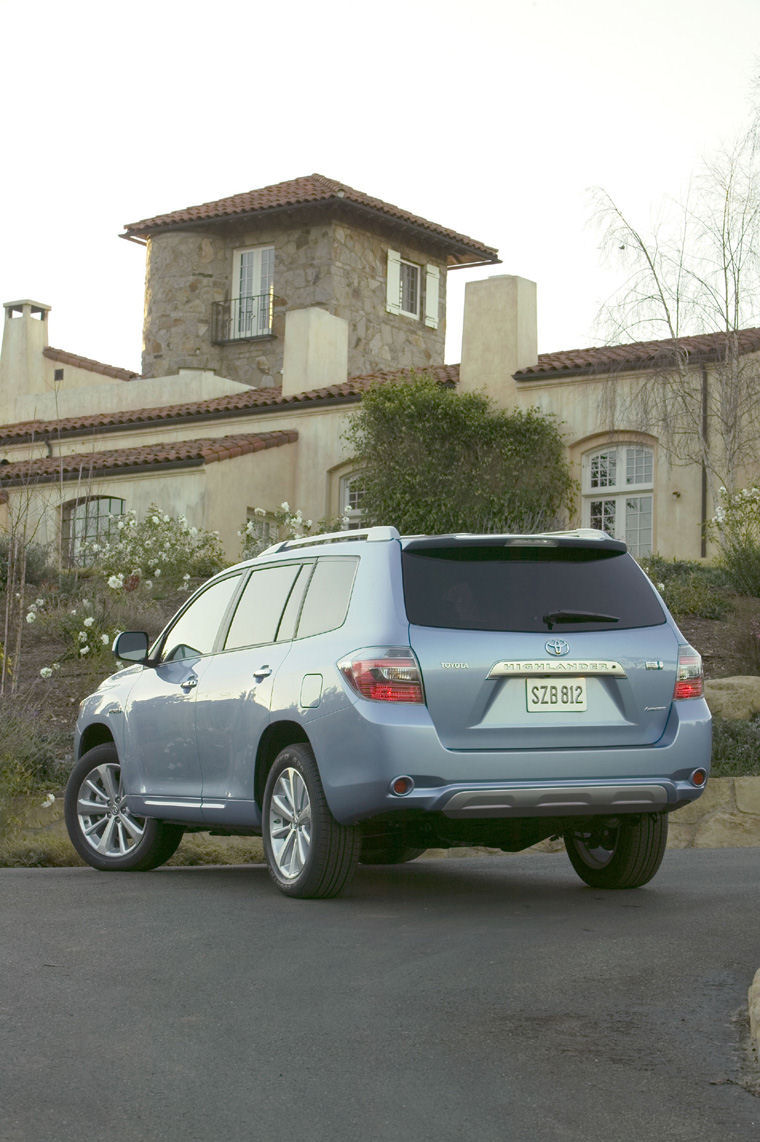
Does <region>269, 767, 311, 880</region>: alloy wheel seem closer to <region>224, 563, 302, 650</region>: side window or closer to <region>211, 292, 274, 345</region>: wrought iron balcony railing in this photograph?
<region>224, 563, 302, 650</region>: side window

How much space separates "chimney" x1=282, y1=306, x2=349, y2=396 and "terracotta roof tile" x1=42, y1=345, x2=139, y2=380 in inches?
427

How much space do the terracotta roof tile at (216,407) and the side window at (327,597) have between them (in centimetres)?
2302

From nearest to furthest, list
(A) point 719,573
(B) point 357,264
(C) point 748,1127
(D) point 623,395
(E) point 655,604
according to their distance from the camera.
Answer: (C) point 748,1127
(E) point 655,604
(A) point 719,573
(D) point 623,395
(B) point 357,264

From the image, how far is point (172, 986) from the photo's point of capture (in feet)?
21.4

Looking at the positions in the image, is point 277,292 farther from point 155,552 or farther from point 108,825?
point 108,825

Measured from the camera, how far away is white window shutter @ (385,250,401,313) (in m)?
41.5

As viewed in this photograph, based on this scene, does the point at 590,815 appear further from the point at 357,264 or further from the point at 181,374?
the point at 357,264

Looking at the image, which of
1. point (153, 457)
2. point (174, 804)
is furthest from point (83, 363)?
point (174, 804)

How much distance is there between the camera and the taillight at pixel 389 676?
8008 millimetres

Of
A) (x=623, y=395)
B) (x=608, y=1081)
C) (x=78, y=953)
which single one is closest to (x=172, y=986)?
(x=78, y=953)

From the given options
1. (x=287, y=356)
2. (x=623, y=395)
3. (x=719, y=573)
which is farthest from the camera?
(x=287, y=356)

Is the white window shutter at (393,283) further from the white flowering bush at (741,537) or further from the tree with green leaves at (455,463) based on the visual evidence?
the white flowering bush at (741,537)

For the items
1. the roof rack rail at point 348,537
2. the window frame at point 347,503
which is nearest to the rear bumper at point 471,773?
the roof rack rail at point 348,537

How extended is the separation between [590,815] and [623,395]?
21775 millimetres
